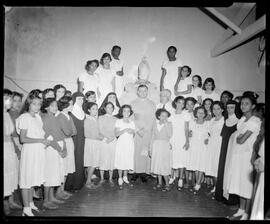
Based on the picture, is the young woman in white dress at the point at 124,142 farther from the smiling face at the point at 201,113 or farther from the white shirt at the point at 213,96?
the white shirt at the point at 213,96

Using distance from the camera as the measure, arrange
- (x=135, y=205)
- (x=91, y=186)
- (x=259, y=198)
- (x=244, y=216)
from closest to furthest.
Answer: (x=259, y=198), (x=244, y=216), (x=135, y=205), (x=91, y=186)

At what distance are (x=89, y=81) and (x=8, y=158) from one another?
1.22 m

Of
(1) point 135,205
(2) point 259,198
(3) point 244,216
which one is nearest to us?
(2) point 259,198

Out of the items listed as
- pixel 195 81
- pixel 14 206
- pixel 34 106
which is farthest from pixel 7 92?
pixel 195 81

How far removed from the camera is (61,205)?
356 centimetres

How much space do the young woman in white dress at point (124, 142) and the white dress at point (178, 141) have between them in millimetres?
474

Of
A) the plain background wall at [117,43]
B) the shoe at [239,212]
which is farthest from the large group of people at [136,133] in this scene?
the plain background wall at [117,43]

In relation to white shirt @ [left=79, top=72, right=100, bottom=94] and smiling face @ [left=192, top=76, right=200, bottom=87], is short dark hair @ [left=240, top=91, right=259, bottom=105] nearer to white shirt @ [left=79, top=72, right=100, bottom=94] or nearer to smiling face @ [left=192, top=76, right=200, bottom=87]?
smiling face @ [left=192, top=76, right=200, bottom=87]

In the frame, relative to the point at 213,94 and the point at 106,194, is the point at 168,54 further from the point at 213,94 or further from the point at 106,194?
the point at 106,194

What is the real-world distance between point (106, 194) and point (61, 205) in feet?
1.67

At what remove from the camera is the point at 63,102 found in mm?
3607

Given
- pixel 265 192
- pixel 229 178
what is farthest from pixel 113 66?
pixel 265 192

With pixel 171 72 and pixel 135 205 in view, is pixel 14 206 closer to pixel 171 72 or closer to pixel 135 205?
pixel 135 205

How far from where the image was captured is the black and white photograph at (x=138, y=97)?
3580mm
